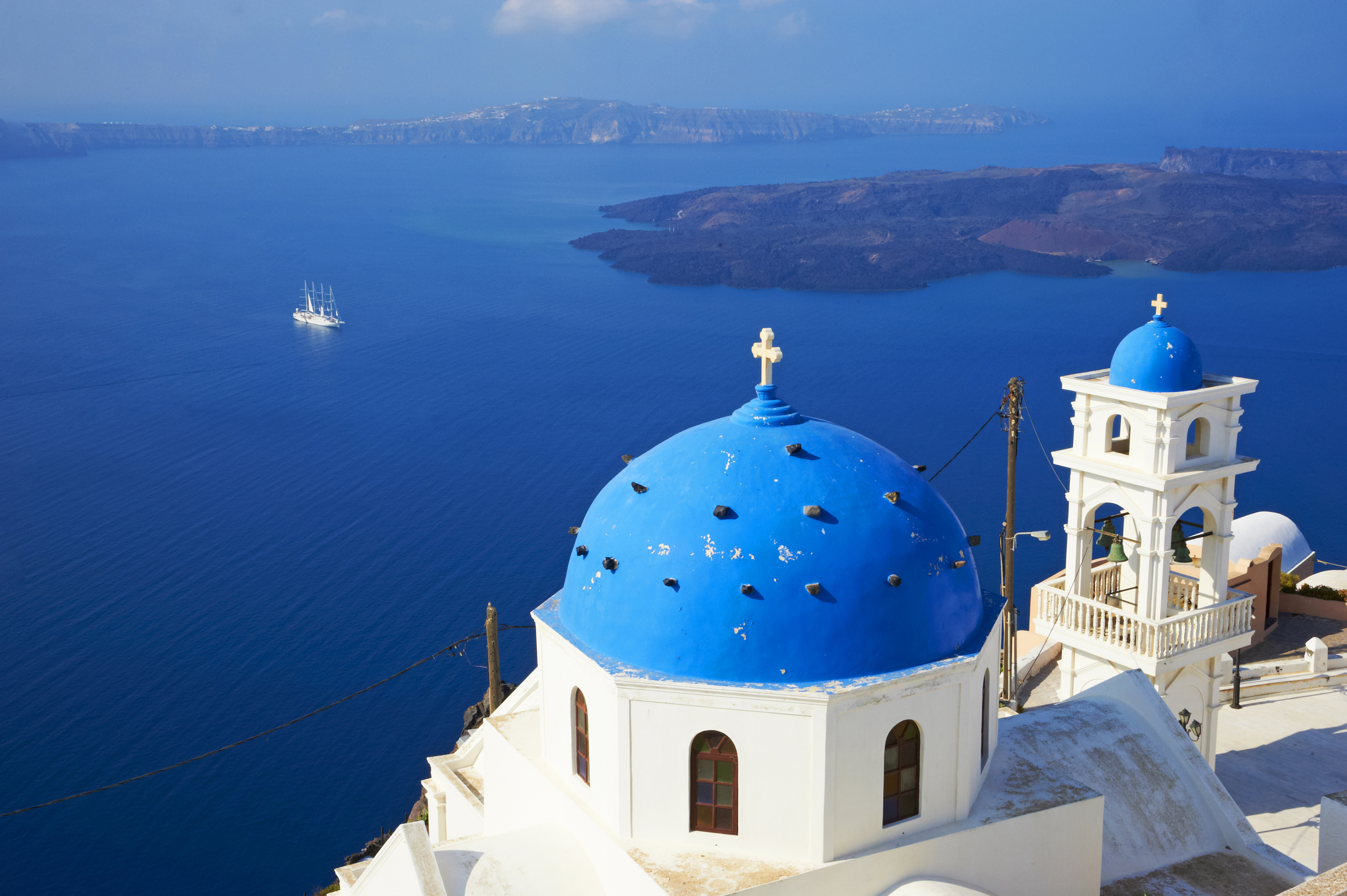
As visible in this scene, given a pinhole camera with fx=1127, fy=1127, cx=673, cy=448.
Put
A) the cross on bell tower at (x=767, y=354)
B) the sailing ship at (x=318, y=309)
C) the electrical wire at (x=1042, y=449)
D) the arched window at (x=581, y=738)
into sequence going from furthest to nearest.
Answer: the sailing ship at (x=318, y=309)
the electrical wire at (x=1042, y=449)
the cross on bell tower at (x=767, y=354)
the arched window at (x=581, y=738)

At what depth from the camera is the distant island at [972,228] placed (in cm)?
11925

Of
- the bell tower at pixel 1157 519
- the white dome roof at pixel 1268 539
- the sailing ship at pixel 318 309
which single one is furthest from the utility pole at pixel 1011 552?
the sailing ship at pixel 318 309

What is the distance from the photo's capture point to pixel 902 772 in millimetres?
9625

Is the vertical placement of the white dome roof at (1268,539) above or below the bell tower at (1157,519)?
below

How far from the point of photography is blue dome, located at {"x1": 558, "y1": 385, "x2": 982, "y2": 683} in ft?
30.3

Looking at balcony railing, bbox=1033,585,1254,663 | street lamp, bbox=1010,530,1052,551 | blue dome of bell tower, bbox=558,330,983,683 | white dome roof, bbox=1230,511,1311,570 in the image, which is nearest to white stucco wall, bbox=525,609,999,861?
blue dome of bell tower, bbox=558,330,983,683

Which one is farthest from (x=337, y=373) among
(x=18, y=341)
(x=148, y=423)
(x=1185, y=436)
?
(x=1185, y=436)

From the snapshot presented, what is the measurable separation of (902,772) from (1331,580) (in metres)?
23.1

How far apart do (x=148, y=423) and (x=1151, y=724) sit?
61360 mm

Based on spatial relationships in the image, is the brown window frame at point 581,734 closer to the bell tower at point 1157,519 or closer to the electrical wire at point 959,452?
the bell tower at point 1157,519

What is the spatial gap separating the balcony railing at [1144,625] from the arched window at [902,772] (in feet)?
26.2

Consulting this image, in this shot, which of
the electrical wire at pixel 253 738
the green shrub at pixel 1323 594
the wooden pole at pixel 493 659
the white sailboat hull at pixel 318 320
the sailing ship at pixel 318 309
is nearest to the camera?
the wooden pole at pixel 493 659

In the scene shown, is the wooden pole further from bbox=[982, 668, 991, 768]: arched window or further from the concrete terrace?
the concrete terrace

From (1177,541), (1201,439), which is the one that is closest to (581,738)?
(1177,541)
